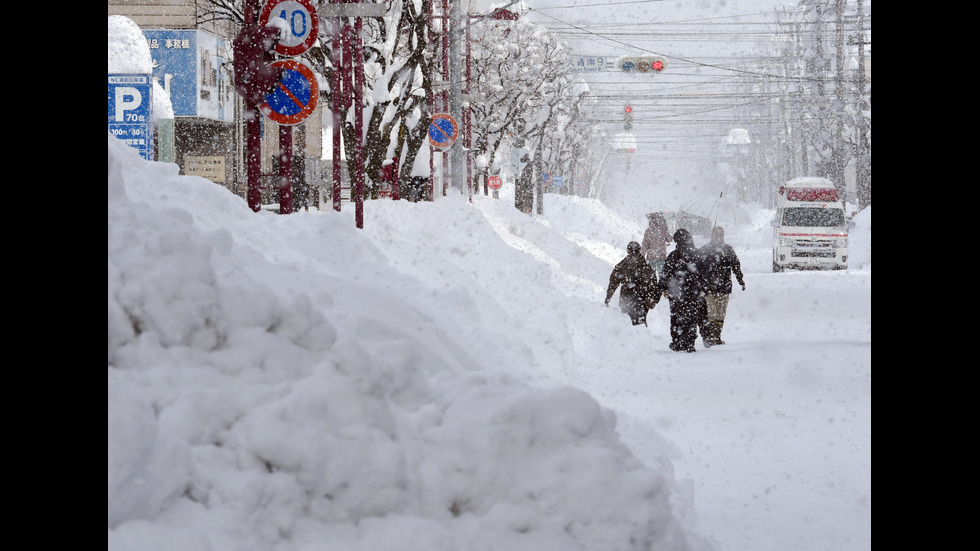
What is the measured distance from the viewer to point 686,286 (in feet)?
43.3

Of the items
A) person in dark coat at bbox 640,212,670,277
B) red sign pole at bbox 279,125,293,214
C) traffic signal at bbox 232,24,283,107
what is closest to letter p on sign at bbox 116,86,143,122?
red sign pole at bbox 279,125,293,214

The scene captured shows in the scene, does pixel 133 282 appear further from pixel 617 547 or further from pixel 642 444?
pixel 642 444

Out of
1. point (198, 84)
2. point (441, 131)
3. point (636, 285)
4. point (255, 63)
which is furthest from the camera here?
point (198, 84)

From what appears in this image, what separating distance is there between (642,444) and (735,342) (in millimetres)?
7218

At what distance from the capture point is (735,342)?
13.8 m

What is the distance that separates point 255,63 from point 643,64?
28.0 meters

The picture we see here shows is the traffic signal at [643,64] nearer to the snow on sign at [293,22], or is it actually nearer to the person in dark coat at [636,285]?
the person in dark coat at [636,285]

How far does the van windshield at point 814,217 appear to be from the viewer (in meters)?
29.2

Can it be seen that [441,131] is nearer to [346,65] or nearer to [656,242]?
[346,65]

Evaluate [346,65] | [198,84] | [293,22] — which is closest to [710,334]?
[293,22]

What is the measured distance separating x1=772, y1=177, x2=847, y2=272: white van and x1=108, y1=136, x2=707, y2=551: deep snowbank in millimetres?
24925

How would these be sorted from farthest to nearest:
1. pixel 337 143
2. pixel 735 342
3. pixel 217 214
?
pixel 337 143
pixel 735 342
pixel 217 214

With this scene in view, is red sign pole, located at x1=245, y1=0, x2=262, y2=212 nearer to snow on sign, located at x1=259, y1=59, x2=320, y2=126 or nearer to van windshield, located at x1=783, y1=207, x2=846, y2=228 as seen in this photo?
snow on sign, located at x1=259, y1=59, x2=320, y2=126

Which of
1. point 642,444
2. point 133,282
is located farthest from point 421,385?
point 642,444
